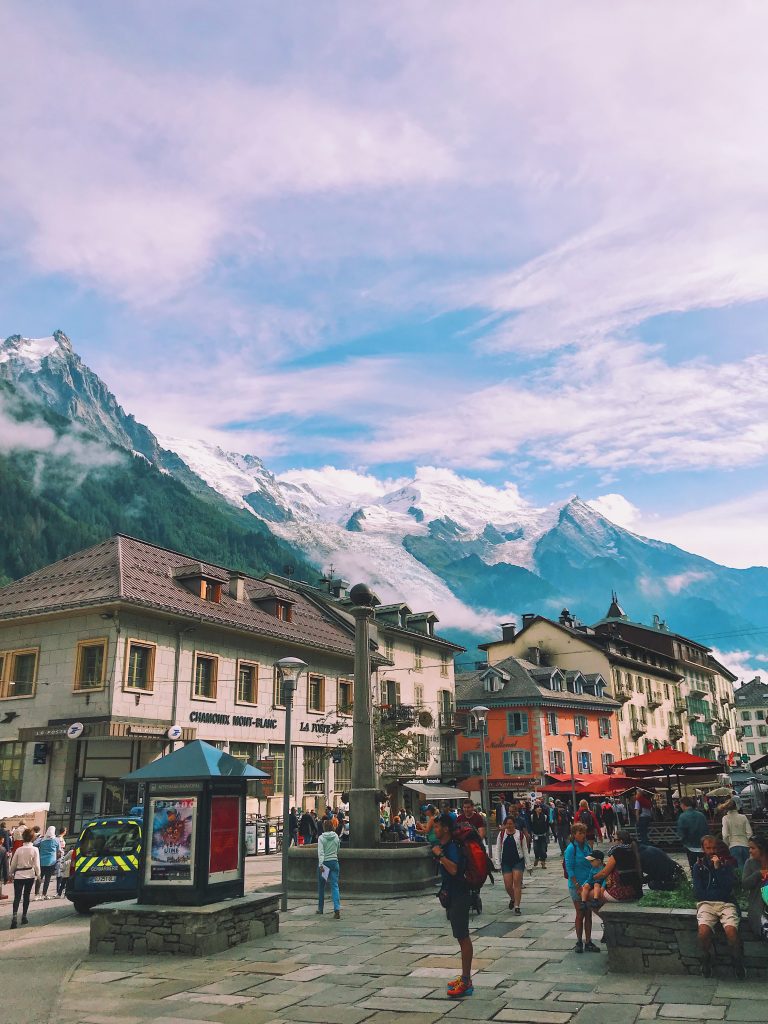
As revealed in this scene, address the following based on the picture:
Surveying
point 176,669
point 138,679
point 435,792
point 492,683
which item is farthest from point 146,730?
point 492,683

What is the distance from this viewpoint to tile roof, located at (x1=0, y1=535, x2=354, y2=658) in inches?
1182

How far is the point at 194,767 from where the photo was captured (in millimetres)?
12344

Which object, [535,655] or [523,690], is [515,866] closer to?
[523,690]

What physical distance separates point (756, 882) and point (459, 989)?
3.29 m

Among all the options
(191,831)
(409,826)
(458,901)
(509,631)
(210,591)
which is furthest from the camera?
(509,631)

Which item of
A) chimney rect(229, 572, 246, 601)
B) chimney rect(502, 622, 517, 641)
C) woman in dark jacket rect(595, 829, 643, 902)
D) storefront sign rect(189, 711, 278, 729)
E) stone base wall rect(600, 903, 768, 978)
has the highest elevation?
chimney rect(502, 622, 517, 641)

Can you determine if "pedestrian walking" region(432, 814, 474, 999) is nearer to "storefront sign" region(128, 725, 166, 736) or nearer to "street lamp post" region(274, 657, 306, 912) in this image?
"street lamp post" region(274, 657, 306, 912)

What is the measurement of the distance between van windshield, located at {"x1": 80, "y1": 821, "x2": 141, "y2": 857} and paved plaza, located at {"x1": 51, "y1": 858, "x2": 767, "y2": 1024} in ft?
15.2

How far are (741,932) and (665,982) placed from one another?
0.97 meters

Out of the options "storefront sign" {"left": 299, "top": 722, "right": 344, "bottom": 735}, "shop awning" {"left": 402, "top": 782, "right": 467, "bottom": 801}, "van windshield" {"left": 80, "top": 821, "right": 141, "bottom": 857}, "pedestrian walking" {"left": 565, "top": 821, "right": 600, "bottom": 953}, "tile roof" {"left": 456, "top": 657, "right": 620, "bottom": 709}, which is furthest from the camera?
"tile roof" {"left": 456, "top": 657, "right": 620, "bottom": 709}

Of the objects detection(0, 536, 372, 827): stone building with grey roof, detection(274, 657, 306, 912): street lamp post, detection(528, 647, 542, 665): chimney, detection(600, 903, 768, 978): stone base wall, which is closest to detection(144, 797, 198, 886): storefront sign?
detection(274, 657, 306, 912): street lamp post

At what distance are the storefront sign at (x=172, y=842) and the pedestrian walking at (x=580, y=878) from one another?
536cm

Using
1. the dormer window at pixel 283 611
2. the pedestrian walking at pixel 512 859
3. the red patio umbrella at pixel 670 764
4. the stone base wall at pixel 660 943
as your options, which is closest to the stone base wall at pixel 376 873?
the pedestrian walking at pixel 512 859

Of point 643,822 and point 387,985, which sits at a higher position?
point 643,822
